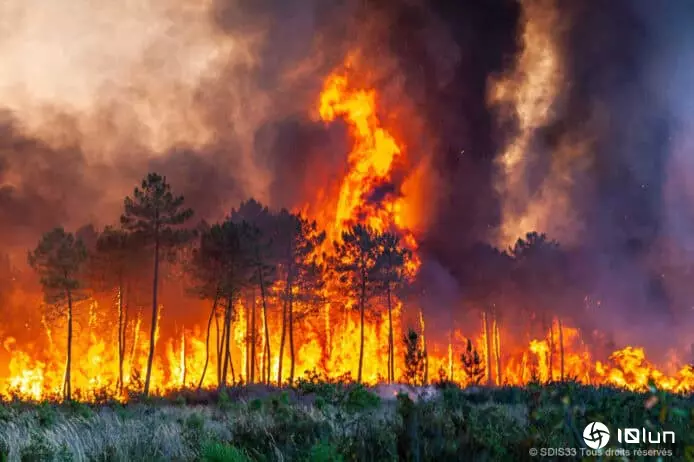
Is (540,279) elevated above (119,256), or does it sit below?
above

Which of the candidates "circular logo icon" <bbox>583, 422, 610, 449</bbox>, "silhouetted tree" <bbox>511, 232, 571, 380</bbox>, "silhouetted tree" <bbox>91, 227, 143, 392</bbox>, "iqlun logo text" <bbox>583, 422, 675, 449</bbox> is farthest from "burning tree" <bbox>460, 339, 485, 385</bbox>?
"silhouetted tree" <bbox>511, 232, 571, 380</bbox>

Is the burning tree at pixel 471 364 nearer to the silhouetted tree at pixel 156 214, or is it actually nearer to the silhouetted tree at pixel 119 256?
the silhouetted tree at pixel 156 214

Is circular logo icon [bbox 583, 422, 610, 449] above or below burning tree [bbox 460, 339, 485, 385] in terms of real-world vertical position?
below

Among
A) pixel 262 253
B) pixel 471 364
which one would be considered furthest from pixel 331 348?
pixel 471 364

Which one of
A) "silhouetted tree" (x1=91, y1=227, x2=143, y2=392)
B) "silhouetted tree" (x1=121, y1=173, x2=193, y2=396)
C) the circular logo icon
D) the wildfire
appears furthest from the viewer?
the wildfire

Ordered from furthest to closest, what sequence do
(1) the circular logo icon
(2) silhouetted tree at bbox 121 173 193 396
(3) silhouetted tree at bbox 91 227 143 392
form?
(3) silhouetted tree at bbox 91 227 143 392 → (2) silhouetted tree at bbox 121 173 193 396 → (1) the circular logo icon

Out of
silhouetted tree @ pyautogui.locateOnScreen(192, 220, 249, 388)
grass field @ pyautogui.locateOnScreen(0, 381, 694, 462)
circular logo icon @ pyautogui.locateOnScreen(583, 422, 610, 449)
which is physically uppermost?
silhouetted tree @ pyautogui.locateOnScreen(192, 220, 249, 388)

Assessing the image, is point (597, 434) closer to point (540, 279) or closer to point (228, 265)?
point (228, 265)

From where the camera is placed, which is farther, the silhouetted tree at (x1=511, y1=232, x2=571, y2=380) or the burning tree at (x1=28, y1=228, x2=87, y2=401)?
the silhouetted tree at (x1=511, y1=232, x2=571, y2=380)

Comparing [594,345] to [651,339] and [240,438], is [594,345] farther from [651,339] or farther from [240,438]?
[240,438]

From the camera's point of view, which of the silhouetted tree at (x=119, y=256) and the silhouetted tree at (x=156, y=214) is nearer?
the silhouetted tree at (x=156, y=214)

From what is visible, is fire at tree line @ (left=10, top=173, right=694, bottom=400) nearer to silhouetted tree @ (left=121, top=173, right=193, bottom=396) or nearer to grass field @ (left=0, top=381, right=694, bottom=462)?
silhouetted tree @ (left=121, top=173, right=193, bottom=396)

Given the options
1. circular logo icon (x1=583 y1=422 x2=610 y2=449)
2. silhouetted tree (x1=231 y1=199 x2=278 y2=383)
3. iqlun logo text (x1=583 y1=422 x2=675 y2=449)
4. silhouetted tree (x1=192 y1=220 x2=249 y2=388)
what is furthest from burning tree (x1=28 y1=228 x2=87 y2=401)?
circular logo icon (x1=583 y1=422 x2=610 y2=449)

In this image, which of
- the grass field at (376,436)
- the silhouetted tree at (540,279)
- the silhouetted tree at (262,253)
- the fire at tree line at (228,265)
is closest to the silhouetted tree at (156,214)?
the fire at tree line at (228,265)
